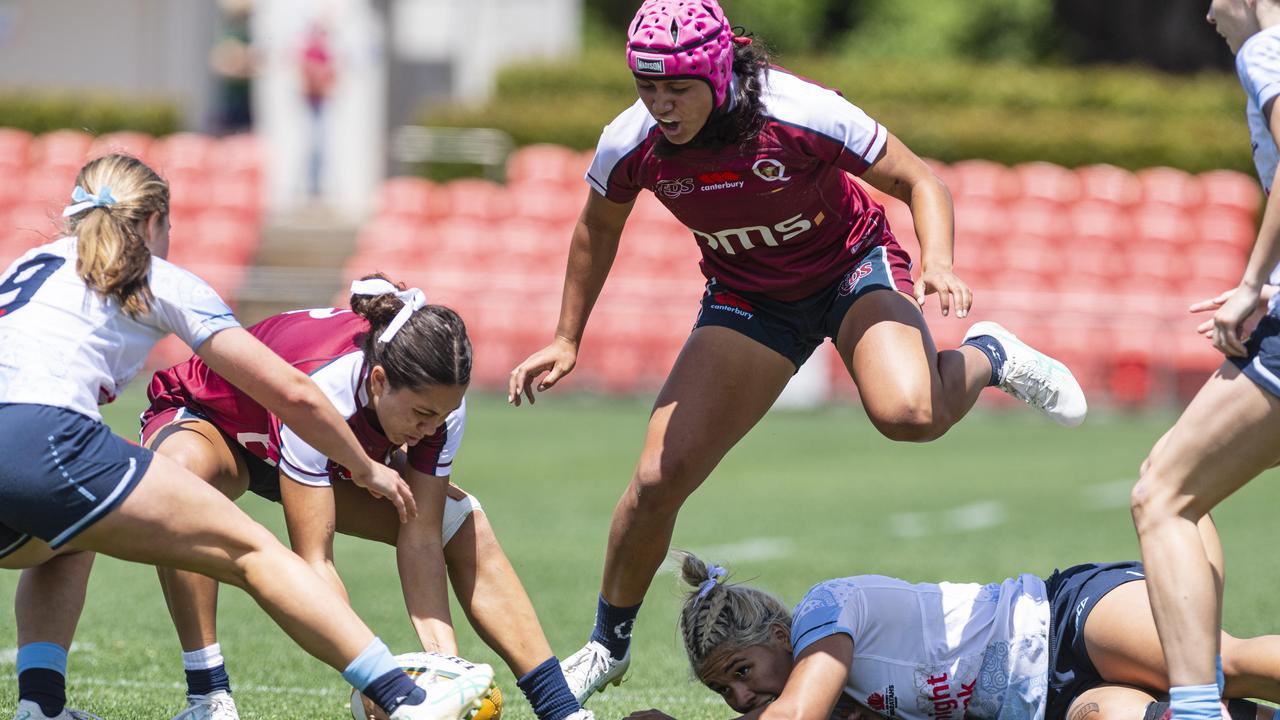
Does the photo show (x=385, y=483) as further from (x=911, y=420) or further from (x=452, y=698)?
(x=911, y=420)

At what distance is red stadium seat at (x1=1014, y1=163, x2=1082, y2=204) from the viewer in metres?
17.9

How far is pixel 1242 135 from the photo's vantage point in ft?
60.9

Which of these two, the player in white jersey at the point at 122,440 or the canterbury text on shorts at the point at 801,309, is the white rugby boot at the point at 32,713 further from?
the canterbury text on shorts at the point at 801,309

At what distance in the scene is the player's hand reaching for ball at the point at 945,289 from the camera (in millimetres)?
4566

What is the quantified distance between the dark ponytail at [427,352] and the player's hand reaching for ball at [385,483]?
0.29 m

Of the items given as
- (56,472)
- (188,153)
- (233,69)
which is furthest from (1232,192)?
(233,69)

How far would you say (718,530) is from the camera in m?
9.98

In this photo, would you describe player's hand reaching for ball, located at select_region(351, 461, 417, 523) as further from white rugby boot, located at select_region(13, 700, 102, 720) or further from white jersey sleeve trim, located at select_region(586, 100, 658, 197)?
white jersey sleeve trim, located at select_region(586, 100, 658, 197)

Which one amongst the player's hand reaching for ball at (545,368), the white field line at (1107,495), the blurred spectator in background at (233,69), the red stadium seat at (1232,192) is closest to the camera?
the player's hand reaching for ball at (545,368)

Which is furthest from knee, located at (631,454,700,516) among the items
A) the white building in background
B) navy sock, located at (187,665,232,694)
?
the white building in background

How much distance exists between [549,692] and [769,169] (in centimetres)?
180

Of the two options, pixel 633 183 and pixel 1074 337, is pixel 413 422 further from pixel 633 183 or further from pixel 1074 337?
pixel 1074 337

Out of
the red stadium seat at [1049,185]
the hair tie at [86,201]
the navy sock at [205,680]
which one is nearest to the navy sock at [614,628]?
the navy sock at [205,680]

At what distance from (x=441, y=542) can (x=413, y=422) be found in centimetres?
47
